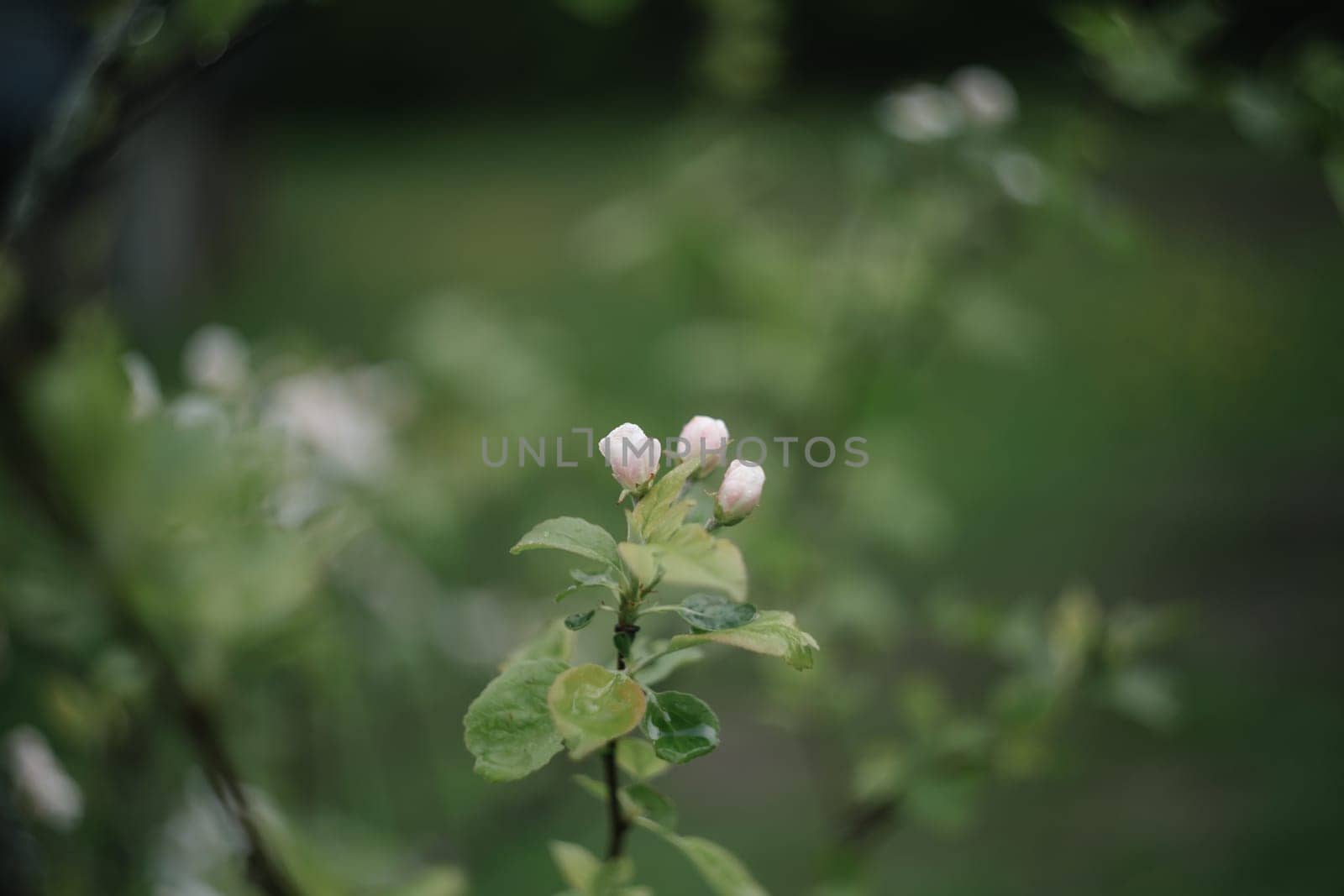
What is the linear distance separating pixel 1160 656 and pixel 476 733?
1.94 metres

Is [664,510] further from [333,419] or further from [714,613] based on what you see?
[333,419]

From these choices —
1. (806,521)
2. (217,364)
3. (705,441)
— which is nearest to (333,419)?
(217,364)

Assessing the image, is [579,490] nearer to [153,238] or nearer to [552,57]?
[153,238]

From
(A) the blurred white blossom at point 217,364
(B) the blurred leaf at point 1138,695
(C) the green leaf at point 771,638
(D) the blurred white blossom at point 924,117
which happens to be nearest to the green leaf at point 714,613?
(C) the green leaf at point 771,638

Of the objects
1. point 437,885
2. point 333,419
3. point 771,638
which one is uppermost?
point 333,419

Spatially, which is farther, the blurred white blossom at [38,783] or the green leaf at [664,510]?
the blurred white blossom at [38,783]

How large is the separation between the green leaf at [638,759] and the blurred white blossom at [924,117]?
573 millimetres

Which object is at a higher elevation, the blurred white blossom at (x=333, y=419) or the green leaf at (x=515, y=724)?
the blurred white blossom at (x=333, y=419)

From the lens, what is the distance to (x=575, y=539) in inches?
12.3

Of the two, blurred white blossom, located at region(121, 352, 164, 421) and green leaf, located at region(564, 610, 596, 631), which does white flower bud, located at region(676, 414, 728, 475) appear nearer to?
green leaf, located at region(564, 610, 596, 631)

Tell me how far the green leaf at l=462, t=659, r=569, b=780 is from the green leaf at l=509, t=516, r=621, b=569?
36 mm

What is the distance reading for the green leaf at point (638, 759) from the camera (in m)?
0.36

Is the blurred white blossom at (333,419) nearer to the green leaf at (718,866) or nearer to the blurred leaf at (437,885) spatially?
the blurred leaf at (437,885)

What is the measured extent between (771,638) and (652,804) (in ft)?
0.29
